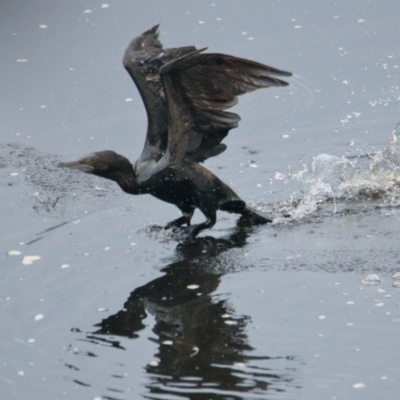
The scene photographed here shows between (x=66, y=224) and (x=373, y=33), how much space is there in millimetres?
4781

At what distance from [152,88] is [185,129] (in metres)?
0.54

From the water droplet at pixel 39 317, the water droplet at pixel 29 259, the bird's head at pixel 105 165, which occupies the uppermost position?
the bird's head at pixel 105 165

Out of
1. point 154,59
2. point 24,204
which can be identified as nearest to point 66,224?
point 24,204

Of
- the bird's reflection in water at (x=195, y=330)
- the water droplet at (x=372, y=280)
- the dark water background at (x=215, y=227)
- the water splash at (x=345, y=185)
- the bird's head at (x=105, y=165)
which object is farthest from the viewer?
the water splash at (x=345, y=185)

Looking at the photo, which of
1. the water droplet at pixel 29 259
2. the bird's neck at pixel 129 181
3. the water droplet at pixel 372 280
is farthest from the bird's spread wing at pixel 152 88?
the water droplet at pixel 372 280

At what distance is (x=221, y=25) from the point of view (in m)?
11.2

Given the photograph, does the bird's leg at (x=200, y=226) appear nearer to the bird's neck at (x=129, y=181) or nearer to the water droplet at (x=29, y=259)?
the bird's neck at (x=129, y=181)

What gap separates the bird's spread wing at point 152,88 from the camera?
711cm

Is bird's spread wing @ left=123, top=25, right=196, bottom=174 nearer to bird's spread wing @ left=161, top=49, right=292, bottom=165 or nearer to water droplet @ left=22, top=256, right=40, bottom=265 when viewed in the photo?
bird's spread wing @ left=161, top=49, right=292, bottom=165

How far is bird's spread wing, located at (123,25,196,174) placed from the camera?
711 cm

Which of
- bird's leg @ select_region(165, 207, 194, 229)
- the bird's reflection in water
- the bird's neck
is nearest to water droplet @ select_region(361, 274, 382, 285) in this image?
the bird's reflection in water

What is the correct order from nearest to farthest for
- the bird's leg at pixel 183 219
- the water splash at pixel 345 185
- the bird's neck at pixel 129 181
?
1. the bird's neck at pixel 129 181
2. the bird's leg at pixel 183 219
3. the water splash at pixel 345 185

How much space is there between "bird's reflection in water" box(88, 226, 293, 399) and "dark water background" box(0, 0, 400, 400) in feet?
0.04

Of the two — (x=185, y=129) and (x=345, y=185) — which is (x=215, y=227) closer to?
(x=185, y=129)
